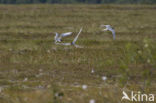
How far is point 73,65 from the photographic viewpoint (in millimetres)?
9234

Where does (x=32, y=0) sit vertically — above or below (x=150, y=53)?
below

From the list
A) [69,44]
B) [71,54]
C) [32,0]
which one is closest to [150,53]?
[71,54]

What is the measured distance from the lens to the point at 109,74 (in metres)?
8.46

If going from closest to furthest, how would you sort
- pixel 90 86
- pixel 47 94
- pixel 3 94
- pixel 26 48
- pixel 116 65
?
pixel 47 94, pixel 3 94, pixel 90 86, pixel 116 65, pixel 26 48

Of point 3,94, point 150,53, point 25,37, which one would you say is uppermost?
point 150,53

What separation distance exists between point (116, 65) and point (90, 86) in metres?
2.11

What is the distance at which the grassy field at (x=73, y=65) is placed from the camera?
18.3ft

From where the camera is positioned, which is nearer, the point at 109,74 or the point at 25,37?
the point at 109,74

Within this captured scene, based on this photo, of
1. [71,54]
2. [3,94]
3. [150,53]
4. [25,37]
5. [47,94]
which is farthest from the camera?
[25,37]

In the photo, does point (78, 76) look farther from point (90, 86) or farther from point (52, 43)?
point (52, 43)

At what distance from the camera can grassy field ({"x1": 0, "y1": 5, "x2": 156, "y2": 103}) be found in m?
5.58

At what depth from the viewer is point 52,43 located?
1223 cm

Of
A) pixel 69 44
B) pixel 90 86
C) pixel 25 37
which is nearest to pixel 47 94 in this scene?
pixel 90 86

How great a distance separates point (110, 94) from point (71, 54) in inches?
173
